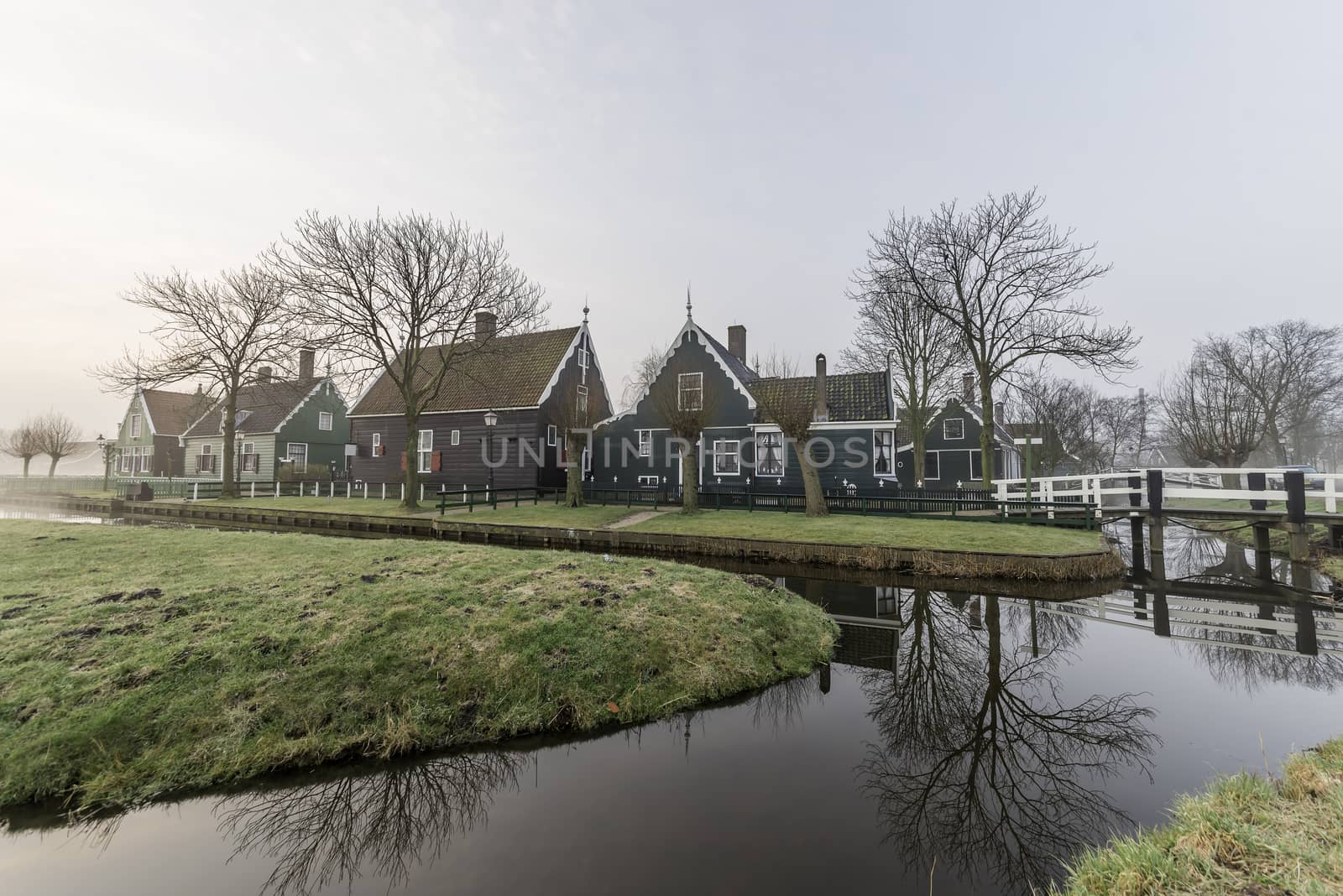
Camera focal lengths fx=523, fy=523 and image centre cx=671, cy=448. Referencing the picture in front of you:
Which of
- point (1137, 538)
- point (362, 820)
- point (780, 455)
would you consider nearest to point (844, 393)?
point (780, 455)

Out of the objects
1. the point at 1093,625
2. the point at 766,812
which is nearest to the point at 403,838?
the point at 766,812

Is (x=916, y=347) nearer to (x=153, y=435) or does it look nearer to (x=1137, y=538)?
(x=1137, y=538)

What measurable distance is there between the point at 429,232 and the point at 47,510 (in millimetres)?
26952

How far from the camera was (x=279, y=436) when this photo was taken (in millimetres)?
36625

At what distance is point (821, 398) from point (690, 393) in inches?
268

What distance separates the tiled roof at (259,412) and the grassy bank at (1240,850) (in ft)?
145

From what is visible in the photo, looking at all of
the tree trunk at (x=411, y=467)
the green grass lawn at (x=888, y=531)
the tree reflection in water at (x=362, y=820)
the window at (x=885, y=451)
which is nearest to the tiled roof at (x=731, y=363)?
the window at (x=885, y=451)

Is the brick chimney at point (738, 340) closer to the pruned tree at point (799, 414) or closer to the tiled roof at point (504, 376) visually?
the pruned tree at point (799, 414)

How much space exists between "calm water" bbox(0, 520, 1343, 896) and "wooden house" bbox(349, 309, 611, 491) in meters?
20.1

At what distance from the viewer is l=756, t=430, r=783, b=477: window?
2456 cm

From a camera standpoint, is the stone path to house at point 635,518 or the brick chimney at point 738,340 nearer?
the stone path to house at point 635,518

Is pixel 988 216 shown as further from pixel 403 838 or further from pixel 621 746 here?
pixel 403 838

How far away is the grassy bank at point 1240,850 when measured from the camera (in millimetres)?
2602

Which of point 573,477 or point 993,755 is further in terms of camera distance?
point 573,477
